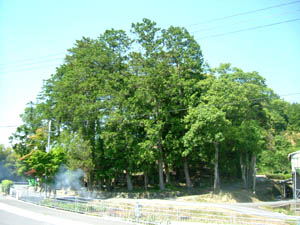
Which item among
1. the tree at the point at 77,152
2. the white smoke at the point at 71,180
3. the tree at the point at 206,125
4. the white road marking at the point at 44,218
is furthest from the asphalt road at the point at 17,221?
the tree at the point at 206,125

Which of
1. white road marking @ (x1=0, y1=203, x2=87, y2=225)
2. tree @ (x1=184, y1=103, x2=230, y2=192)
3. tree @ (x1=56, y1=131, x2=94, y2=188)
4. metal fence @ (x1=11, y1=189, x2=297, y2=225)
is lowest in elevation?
white road marking @ (x1=0, y1=203, x2=87, y2=225)

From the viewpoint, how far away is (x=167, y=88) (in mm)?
31094

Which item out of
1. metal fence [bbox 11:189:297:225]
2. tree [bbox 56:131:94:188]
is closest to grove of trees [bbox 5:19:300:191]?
tree [bbox 56:131:94:188]

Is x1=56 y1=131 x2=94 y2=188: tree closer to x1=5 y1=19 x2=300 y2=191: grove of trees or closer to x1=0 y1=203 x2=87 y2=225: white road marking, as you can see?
x1=5 y1=19 x2=300 y2=191: grove of trees

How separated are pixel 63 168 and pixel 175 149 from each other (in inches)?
503

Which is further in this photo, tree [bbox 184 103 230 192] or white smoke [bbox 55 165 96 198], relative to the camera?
tree [bbox 184 103 230 192]

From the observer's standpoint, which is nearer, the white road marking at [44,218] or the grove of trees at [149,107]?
the white road marking at [44,218]

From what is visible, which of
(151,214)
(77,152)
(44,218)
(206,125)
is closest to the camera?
(151,214)

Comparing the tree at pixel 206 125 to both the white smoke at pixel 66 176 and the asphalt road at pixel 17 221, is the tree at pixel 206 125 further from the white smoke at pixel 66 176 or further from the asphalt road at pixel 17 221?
the asphalt road at pixel 17 221

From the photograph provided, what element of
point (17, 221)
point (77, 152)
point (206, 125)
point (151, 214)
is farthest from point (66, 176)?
point (151, 214)

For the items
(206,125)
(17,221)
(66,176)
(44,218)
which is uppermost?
(206,125)

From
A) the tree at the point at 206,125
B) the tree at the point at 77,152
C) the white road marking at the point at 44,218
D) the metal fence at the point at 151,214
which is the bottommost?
the white road marking at the point at 44,218

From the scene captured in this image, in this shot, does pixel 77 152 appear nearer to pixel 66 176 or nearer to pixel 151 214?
pixel 66 176

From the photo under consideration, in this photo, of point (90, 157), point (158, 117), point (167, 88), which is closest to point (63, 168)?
point (90, 157)
